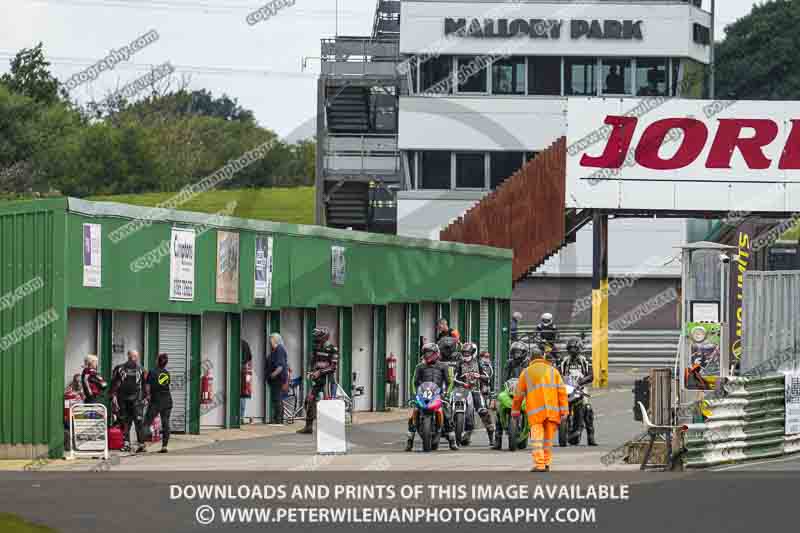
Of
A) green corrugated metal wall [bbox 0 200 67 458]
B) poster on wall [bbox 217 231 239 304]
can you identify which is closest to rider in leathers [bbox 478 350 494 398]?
poster on wall [bbox 217 231 239 304]

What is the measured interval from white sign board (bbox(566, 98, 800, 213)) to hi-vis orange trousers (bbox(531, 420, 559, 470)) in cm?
2541

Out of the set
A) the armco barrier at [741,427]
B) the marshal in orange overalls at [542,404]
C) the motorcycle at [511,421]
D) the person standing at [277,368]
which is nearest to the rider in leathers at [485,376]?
the motorcycle at [511,421]

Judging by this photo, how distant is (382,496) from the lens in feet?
64.2

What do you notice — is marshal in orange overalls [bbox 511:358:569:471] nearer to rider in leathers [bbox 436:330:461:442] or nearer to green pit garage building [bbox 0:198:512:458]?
rider in leathers [bbox 436:330:461:442]

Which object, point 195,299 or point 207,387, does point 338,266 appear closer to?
point 207,387

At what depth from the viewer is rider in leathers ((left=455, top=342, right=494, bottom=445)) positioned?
92.2 feet

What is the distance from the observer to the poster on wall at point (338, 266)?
38375mm

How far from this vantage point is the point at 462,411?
1103 inches

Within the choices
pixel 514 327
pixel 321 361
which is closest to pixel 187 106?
pixel 514 327

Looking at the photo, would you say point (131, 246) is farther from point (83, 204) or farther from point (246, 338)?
point (246, 338)

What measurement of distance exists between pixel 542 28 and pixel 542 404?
52.8m

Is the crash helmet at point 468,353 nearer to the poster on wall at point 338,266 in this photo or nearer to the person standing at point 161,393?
the person standing at point 161,393

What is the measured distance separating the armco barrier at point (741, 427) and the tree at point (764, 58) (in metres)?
90.7

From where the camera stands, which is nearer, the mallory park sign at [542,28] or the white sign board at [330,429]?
the white sign board at [330,429]
